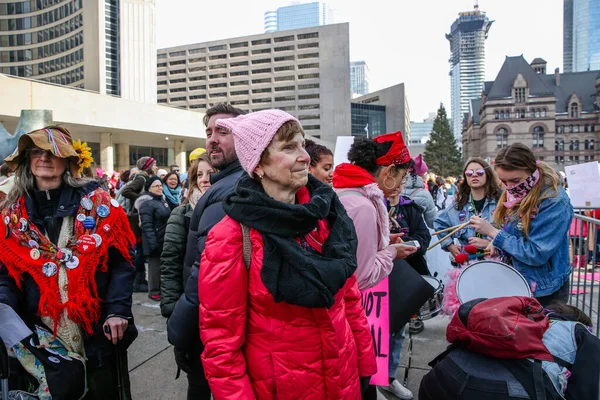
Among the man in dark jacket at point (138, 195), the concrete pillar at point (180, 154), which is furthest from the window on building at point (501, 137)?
the man in dark jacket at point (138, 195)

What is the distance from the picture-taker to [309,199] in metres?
1.96

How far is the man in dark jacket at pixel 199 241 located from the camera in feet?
7.04

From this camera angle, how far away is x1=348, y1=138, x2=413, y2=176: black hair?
3.01m

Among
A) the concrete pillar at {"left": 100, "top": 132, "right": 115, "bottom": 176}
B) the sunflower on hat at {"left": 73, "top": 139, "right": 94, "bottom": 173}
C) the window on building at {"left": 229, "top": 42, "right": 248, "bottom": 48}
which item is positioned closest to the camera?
the sunflower on hat at {"left": 73, "top": 139, "right": 94, "bottom": 173}

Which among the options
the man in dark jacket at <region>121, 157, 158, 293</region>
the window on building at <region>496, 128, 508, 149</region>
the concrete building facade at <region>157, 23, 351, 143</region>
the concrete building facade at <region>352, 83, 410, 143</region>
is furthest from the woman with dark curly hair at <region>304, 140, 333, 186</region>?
the concrete building facade at <region>352, 83, 410, 143</region>

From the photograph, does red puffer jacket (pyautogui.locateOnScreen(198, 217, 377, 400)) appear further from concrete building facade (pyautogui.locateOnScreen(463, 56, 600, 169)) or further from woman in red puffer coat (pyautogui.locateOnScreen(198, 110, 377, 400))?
concrete building facade (pyautogui.locateOnScreen(463, 56, 600, 169))

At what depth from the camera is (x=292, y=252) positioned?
167 centimetres

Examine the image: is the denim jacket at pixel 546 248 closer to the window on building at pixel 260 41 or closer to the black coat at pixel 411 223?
the black coat at pixel 411 223

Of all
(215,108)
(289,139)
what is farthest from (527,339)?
(215,108)

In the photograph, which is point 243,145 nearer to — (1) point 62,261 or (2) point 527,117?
(1) point 62,261

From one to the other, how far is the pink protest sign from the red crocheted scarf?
173 cm

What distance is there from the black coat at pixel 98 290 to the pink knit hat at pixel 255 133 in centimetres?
139

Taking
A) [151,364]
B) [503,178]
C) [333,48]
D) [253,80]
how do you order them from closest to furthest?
[503,178], [151,364], [333,48], [253,80]

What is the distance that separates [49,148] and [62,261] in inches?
26.8
